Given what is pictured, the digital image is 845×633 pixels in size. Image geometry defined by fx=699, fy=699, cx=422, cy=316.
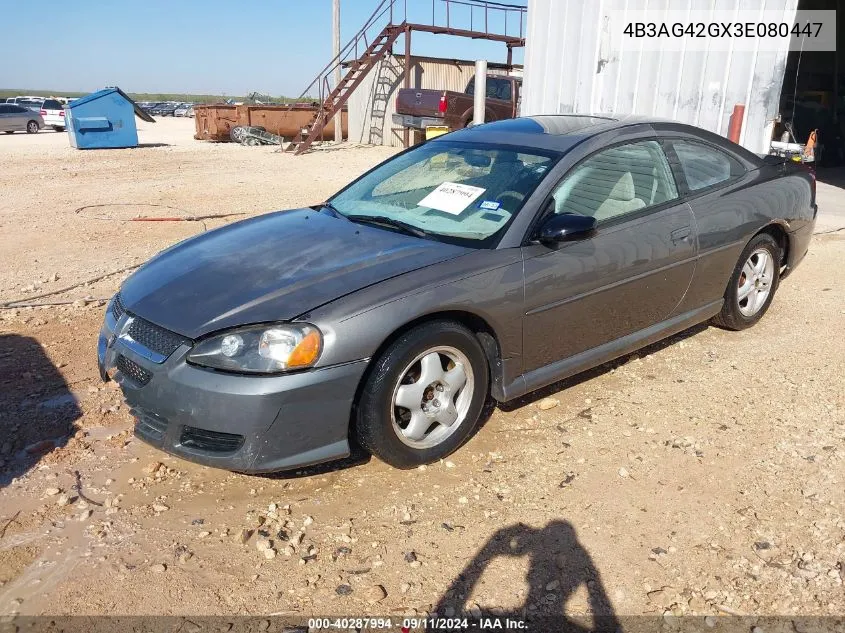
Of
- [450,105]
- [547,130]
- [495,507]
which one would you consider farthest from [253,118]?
[495,507]

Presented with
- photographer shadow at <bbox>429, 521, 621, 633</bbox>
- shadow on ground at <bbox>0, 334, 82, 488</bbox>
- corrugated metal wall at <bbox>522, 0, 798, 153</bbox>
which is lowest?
photographer shadow at <bbox>429, 521, 621, 633</bbox>

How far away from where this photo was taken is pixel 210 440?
2.93 m

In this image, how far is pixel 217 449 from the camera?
2914mm

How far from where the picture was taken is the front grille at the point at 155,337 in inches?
117

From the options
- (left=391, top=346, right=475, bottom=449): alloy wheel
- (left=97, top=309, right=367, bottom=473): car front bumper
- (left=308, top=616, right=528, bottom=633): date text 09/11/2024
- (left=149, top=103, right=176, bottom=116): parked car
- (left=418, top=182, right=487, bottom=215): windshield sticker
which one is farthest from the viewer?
(left=149, top=103, right=176, bottom=116): parked car

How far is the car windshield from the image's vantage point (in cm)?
362

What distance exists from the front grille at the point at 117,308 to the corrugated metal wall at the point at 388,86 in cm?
2104

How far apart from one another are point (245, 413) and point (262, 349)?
0.87 ft

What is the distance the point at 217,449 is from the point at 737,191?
12.0 ft

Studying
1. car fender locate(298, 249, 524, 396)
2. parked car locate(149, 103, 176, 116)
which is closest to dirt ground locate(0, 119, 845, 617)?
car fender locate(298, 249, 524, 396)

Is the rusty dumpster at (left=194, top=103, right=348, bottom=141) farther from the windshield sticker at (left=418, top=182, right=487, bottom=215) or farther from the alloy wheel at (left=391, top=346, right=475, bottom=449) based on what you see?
the alloy wheel at (left=391, top=346, right=475, bottom=449)

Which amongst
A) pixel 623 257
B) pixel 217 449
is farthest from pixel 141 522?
pixel 623 257

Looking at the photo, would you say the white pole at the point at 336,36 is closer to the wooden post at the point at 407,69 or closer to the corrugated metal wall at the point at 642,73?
the wooden post at the point at 407,69

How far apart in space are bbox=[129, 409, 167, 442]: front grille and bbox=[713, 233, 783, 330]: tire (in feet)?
12.1
